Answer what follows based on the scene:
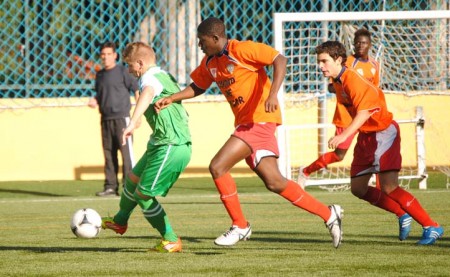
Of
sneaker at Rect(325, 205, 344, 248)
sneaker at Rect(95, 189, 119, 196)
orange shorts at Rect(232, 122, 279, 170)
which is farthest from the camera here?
sneaker at Rect(95, 189, 119, 196)

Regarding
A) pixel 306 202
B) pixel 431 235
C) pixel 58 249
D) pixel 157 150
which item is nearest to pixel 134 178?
pixel 157 150

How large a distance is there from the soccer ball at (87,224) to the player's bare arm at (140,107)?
89cm

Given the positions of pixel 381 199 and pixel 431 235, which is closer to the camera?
pixel 431 235

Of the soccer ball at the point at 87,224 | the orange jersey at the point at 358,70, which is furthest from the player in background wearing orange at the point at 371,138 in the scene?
the orange jersey at the point at 358,70

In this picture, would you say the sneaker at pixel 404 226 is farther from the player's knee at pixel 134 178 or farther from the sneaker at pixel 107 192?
the sneaker at pixel 107 192

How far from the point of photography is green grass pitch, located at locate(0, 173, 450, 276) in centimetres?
673

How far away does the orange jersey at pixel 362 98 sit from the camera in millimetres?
7777

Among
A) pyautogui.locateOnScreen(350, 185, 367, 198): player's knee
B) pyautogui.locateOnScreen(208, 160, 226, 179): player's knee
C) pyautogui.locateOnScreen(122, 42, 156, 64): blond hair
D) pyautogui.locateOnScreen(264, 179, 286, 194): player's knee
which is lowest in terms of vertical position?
pyautogui.locateOnScreen(350, 185, 367, 198): player's knee

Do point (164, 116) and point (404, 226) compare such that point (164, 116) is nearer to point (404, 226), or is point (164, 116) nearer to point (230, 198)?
point (230, 198)

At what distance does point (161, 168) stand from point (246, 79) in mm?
904

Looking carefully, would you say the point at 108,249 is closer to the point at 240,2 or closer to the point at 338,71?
the point at 338,71

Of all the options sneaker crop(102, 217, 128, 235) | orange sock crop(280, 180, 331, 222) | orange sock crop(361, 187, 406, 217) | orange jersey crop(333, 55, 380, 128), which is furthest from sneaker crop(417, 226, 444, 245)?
orange jersey crop(333, 55, 380, 128)

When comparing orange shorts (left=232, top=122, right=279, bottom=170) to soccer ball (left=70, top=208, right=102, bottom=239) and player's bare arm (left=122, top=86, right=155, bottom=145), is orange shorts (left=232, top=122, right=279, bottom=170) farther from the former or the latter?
soccer ball (left=70, top=208, right=102, bottom=239)

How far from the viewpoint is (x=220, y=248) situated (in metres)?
7.89
